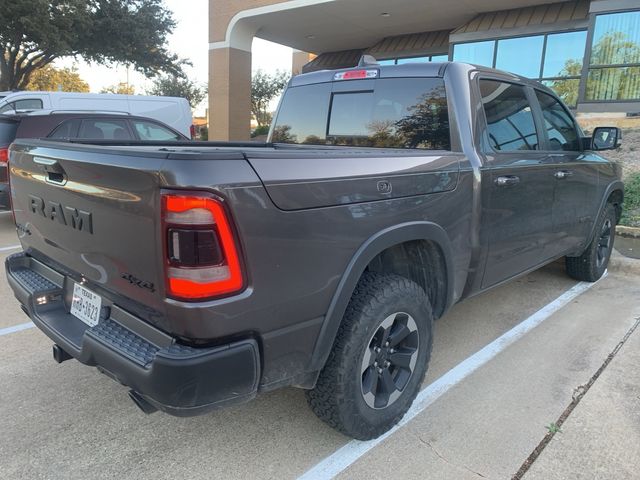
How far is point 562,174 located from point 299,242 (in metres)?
2.83

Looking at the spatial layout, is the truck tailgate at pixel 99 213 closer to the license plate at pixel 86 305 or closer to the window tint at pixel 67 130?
the license plate at pixel 86 305

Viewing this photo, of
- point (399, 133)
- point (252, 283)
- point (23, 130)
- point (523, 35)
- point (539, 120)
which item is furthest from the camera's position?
point (523, 35)

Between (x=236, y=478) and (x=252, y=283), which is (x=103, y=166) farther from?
(x=236, y=478)

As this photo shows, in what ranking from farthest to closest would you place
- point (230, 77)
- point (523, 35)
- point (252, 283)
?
point (230, 77) < point (523, 35) < point (252, 283)

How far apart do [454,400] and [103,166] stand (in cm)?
229

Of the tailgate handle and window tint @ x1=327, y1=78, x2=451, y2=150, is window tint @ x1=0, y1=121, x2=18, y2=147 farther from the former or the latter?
window tint @ x1=327, y1=78, x2=451, y2=150

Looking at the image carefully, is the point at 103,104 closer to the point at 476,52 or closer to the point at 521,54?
the point at 476,52

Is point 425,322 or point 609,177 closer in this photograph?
point 425,322

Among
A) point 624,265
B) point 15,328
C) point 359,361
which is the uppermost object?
point 359,361

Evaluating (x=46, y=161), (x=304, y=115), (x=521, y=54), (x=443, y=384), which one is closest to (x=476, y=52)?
(x=521, y=54)

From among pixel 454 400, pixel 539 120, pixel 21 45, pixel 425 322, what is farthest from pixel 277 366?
pixel 21 45

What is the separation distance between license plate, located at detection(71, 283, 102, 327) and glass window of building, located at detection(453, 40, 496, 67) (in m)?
14.5

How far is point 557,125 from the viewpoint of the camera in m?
4.11

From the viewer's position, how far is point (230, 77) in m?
17.5
